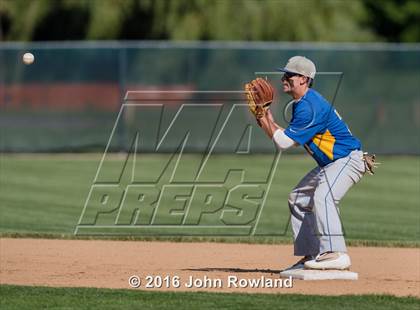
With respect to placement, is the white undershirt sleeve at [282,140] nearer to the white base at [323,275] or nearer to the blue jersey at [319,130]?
the blue jersey at [319,130]

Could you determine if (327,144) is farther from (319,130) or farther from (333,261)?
(333,261)

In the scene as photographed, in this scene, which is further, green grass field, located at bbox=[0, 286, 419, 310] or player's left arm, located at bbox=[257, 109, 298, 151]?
player's left arm, located at bbox=[257, 109, 298, 151]

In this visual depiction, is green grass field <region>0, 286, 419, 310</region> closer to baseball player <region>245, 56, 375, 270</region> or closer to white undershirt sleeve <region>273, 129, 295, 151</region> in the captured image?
baseball player <region>245, 56, 375, 270</region>

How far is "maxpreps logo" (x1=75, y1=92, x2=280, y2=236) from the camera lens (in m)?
14.3

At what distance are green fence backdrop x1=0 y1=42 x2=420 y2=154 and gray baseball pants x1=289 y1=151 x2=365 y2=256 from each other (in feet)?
49.6

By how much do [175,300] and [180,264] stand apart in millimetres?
2297

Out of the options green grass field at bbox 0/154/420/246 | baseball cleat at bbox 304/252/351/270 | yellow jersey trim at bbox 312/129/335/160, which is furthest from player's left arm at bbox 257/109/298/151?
green grass field at bbox 0/154/420/246

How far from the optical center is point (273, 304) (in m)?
7.85

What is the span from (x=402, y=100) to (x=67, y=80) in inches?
313

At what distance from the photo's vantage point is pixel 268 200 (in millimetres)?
17000

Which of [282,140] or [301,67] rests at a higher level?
[301,67]

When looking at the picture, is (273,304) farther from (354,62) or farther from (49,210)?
(354,62)

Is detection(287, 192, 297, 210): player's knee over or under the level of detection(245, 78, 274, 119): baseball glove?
under

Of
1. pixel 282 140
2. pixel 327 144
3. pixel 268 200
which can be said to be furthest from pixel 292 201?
pixel 268 200
